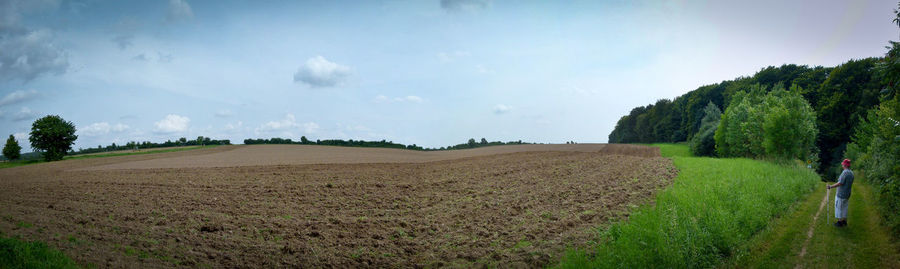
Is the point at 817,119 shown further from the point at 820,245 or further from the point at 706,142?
the point at 820,245

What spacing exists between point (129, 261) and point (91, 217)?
6.48m

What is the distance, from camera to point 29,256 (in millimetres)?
8391

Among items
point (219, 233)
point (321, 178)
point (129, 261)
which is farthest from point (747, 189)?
point (321, 178)

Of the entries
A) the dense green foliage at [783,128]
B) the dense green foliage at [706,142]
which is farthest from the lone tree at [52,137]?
the dense green foliage at [706,142]

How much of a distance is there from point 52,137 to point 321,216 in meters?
48.8

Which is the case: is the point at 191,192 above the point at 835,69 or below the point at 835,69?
below

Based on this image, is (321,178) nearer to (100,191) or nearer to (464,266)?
(100,191)

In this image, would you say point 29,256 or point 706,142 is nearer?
point 29,256

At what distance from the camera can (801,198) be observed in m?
17.1

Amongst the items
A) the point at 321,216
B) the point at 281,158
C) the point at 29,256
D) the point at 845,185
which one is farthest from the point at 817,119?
the point at 29,256

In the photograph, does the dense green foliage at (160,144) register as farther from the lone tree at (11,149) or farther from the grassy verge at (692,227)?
the grassy verge at (692,227)

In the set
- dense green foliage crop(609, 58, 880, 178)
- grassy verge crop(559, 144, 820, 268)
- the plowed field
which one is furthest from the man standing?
dense green foliage crop(609, 58, 880, 178)

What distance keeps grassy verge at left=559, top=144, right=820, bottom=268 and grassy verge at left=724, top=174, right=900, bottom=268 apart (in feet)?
1.14

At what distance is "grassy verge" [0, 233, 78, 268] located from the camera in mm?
8008
